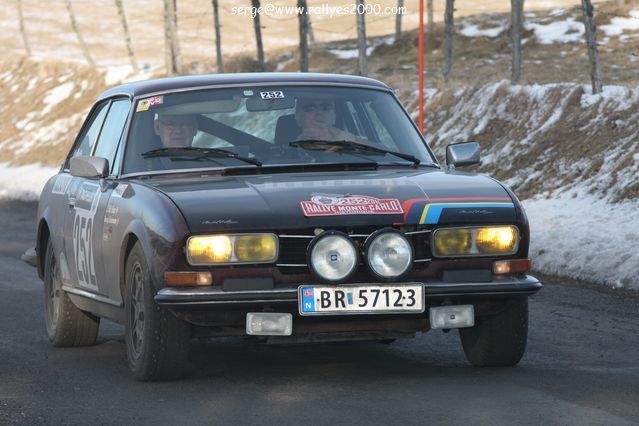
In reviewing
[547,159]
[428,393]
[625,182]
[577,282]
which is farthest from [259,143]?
[547,159]

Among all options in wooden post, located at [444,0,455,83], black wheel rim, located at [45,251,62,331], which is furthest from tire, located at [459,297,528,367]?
wooden post, located at [444,0,455,83]

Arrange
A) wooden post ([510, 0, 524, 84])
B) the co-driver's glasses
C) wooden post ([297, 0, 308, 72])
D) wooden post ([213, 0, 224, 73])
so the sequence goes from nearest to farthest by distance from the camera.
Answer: the co-driver's glasses
wooden post ([510, 0, 524, 84])
wooden post ([297, 0, 308, 72])
wooden post ([213, 0, 224, 73])

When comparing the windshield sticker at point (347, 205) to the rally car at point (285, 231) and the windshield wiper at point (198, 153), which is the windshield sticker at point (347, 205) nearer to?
the rally car at point (285, 231)

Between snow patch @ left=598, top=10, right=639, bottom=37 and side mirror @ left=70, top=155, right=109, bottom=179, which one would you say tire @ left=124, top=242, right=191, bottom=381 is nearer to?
side mirror @ left=70, top=155, right=109, bottom=179

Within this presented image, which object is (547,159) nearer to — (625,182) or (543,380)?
(625,182)

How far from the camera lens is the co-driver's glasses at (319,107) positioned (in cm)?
825

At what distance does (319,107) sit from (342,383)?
6.32ft

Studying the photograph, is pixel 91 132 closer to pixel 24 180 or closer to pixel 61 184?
pixel 61 184

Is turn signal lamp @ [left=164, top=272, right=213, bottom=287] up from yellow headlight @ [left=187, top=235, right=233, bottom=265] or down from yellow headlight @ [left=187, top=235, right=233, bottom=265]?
down

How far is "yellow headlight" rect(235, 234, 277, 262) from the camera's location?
Result: 676 cm

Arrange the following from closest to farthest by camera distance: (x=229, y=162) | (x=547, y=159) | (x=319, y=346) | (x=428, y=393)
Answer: (x=428, y=393) → (x=229, y=162) → (x=319, y=346) → (x=547, y=159)

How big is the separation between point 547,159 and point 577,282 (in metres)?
7.87

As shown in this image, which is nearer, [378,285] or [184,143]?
[378,285]

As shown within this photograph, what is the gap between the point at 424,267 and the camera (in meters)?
6.95
